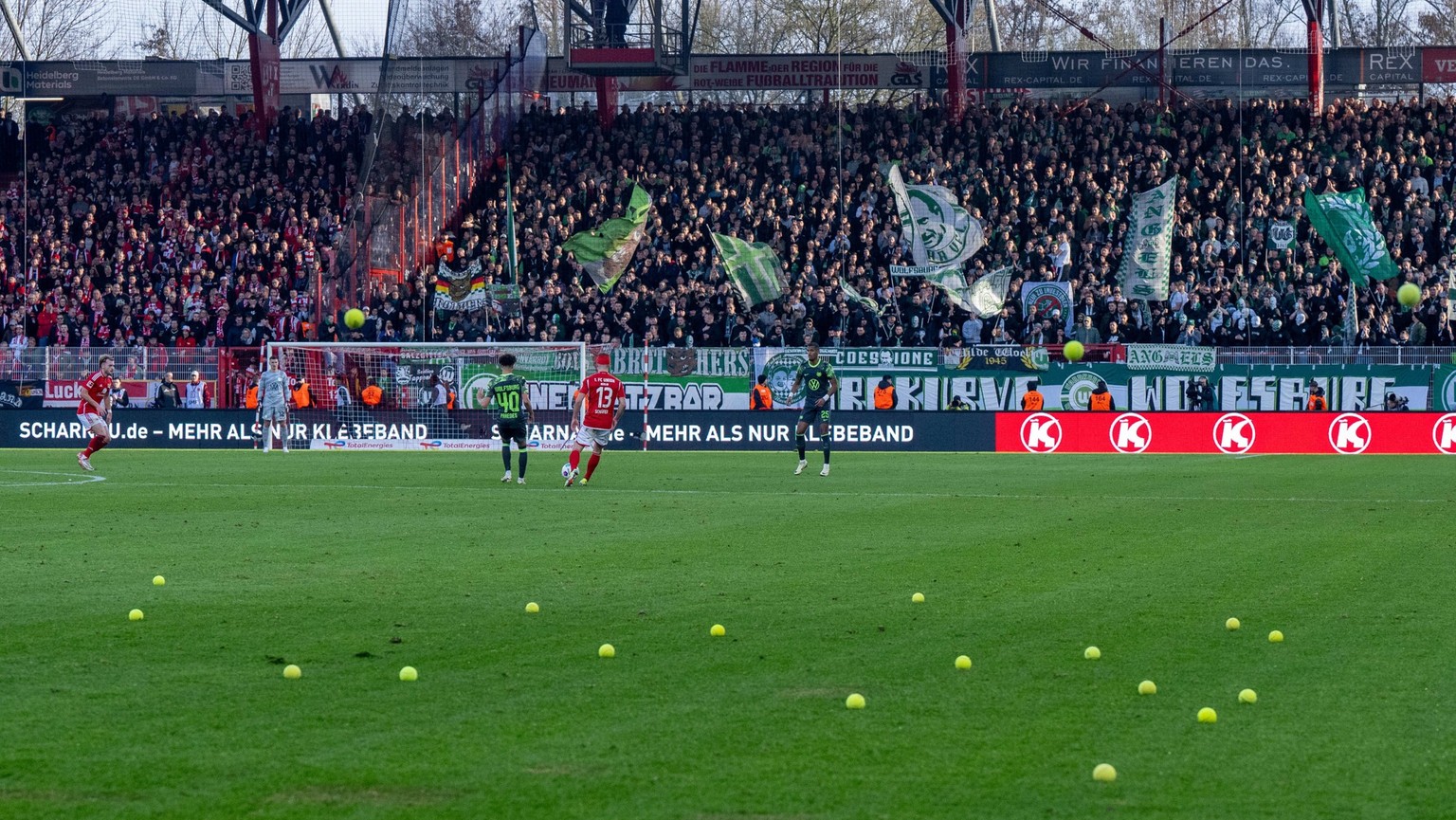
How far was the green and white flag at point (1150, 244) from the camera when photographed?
127 ft

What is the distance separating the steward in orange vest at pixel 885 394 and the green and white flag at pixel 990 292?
3.37 meters

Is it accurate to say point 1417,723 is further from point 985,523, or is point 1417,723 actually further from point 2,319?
point 2,319

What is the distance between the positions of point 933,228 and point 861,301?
10.6ft

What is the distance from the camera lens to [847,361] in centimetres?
3684

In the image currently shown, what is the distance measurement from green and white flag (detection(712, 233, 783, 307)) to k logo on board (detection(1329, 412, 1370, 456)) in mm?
12596

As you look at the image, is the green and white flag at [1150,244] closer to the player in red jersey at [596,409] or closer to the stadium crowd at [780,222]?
the stadium crowd at [780,222]

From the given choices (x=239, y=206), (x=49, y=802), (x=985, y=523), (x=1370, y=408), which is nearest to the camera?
(x=49, y=802)

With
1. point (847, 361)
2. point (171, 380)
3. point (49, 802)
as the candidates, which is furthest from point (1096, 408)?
point (49, 802)

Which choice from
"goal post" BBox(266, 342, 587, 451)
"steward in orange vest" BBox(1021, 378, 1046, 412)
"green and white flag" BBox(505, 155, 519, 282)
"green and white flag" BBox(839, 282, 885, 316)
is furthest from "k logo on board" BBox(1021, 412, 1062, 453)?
"green and white flag" BBox(505, 155, 519, 282)

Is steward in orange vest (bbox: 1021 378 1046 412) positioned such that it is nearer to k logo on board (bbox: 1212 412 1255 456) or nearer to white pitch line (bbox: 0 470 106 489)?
k logo on board (bbox: 1212 412 1255 456)

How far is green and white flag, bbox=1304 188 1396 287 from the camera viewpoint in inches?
1487

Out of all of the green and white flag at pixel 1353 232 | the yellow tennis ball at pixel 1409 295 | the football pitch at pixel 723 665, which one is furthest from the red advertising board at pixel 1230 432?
the football pitch at pixel 723 665

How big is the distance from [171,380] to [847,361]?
14640 mm

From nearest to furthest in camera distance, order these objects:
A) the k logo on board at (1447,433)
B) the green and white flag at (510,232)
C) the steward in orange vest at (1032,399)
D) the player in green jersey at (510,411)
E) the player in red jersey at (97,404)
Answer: the player in green jersey at (510,411)
the player in red jersey at (97,404)
the k logo on board at (1447,433)
the steward in orange vest at (1032,399)
the green and white flag at (510,232)
